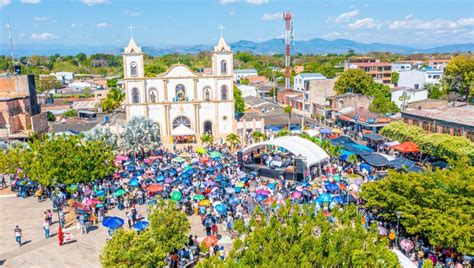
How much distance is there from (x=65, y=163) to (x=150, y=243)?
13425mm

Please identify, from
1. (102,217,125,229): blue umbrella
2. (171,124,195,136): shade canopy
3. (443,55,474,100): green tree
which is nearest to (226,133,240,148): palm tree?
(171,124,195,136): shade canopy

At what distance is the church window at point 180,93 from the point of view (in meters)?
49.0

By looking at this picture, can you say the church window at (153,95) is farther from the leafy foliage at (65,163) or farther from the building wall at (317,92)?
the building wall at (317,92)

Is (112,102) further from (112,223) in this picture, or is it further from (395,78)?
(395,78)

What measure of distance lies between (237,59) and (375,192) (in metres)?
161

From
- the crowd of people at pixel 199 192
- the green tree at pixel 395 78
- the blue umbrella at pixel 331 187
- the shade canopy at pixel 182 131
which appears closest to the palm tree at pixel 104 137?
the crowd of people at pixel 199 192

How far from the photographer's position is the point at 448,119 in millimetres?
37625

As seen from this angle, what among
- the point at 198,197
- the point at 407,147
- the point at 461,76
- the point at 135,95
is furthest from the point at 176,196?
the point at 461,76

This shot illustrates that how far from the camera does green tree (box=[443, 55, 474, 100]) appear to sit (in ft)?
205

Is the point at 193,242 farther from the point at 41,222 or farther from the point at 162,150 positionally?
the point at 162,150

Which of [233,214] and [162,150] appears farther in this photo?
[162,150]

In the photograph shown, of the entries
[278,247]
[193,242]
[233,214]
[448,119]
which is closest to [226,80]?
[448,119]

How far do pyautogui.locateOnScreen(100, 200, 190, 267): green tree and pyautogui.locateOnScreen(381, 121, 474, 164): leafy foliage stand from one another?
60.4 feet

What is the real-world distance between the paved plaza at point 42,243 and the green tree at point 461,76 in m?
53.3
